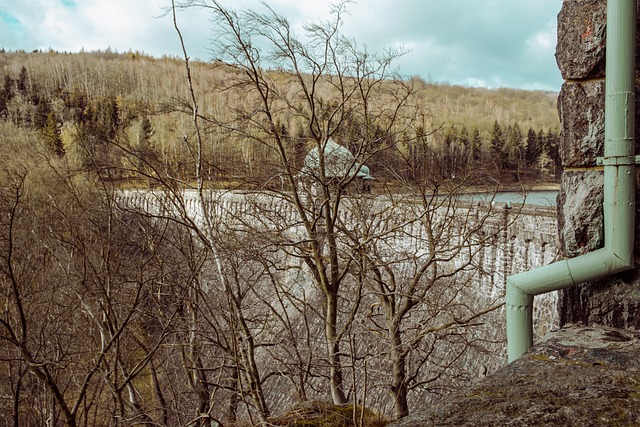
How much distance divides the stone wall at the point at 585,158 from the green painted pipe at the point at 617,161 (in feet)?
0.24

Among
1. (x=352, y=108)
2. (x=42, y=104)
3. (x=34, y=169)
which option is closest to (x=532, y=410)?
(x=352, y=108)

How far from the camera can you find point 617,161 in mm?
2006

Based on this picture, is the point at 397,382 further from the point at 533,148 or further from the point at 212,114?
the point at 533,148

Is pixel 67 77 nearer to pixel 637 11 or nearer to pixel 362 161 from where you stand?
pixel 362 161

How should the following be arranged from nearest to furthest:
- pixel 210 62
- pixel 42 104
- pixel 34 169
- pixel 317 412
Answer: pixel 317 412
pixel 210 62
pixel 34 169
pixel 42 104

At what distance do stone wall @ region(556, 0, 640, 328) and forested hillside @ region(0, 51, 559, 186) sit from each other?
19.5 ft

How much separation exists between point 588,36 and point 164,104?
6.23 metres

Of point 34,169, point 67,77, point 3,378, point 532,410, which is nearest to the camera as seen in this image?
point 532,410

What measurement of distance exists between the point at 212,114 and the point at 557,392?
10.1m

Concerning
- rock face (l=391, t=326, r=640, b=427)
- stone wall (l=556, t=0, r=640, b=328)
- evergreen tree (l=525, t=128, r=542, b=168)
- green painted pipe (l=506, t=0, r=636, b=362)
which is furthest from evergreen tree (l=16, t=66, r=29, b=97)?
rock face (l=391, t=326, r=640, b=427)

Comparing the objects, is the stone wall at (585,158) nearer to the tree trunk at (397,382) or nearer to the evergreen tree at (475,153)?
the tree trunk at (397,382)

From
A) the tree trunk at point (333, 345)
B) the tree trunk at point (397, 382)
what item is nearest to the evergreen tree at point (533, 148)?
the tree trunk at point (397, 382)

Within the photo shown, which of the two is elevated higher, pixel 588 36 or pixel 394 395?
pixel 588 36

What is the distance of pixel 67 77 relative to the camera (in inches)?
3979
